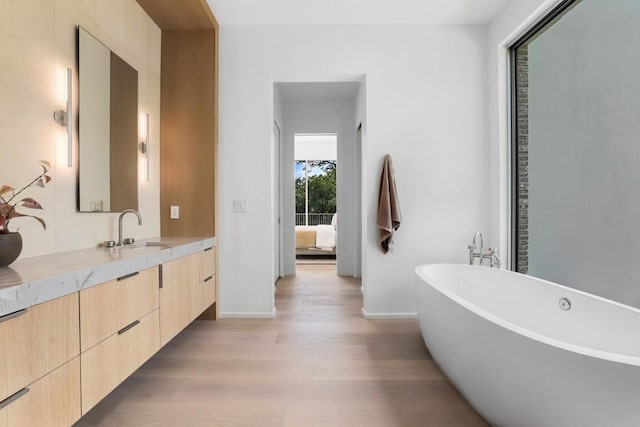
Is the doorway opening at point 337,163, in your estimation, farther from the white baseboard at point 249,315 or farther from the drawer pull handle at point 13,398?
the drawer pull handle at point 13,398

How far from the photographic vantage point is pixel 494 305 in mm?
2441

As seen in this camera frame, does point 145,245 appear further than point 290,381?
Yes

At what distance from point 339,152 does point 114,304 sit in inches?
152

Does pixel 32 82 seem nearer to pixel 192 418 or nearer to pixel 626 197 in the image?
pixel 192 418

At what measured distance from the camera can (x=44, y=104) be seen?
5.53 feet

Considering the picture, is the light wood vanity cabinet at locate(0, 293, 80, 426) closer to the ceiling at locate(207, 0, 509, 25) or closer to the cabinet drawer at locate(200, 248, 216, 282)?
the cabinet drawer at locate(200, 248, 216, 282)

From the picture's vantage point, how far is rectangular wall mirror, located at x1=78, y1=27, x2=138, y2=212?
6.42 feet

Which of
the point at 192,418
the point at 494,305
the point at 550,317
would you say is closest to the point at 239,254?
the point at 192,418

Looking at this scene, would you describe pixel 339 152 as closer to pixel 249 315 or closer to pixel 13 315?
pixel 249 315

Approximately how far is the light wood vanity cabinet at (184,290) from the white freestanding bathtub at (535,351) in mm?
1604

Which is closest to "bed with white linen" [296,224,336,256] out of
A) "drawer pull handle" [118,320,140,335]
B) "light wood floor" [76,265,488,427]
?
"light wood floor" [76,265,488,427]

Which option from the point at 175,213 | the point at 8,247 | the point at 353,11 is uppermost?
the point at 353,11

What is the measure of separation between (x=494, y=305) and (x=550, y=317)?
18.3 inches

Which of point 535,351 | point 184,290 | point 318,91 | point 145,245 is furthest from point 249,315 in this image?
point 318,91
